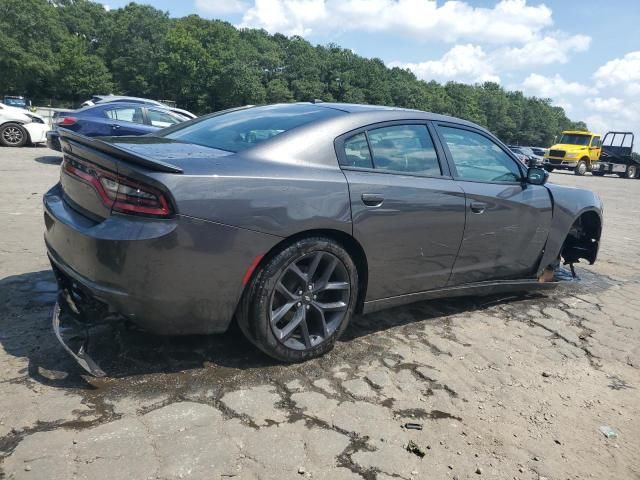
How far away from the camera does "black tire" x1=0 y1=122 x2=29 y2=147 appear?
13.3 metres

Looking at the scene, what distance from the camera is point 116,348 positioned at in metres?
2.95

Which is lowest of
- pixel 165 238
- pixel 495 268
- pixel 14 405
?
pixel 14 405

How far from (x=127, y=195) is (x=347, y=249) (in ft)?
4.17

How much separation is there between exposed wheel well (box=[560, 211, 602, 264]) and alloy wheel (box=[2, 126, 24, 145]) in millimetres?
13379

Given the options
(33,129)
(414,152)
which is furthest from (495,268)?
(33,129)

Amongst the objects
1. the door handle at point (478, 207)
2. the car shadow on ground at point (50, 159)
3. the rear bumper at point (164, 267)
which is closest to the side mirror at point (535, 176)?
the door handle at point (478, 207)

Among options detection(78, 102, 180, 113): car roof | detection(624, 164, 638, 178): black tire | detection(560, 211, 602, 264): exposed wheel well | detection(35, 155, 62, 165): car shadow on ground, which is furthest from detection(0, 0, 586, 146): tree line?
detection(560, 211, 602, 264): exposed wheel well

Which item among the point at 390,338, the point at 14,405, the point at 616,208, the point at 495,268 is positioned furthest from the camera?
the point at 616,208

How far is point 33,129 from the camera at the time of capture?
13578mm

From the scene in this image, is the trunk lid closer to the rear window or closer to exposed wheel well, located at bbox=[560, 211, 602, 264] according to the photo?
the rear window

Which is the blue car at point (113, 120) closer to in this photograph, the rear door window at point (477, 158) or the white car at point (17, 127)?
the white car at point (17, 127)

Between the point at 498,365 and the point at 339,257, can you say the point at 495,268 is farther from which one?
the point at 339,257

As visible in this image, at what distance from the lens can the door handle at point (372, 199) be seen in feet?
9.93

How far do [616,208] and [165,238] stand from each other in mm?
13482
